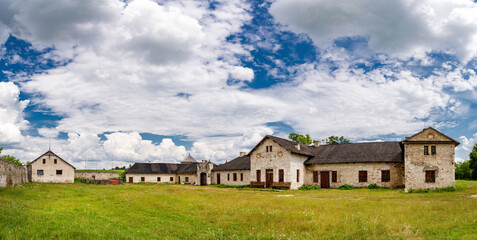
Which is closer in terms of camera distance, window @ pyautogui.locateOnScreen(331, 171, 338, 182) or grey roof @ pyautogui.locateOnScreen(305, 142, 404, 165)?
grey roof @ pyautogui.locateOnScreen(305, 142, 404, 165)

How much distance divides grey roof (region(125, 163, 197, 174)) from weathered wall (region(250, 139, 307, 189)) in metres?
23.3

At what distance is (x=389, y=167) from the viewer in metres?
37.5

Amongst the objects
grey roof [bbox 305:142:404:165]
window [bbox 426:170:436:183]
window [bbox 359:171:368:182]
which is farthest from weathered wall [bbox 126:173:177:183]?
window [bbox 426:170:436:183]

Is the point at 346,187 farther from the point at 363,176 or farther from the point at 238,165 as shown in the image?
the point at 238,165

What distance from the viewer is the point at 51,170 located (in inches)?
2277

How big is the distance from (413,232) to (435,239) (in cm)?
113

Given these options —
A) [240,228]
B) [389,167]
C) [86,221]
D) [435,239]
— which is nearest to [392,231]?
[435,239]

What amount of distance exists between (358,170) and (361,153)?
100 inches

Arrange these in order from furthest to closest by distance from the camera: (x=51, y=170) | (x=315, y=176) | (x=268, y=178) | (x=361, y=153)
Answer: (x=51, y=170), (x=315, y=176), (x=268, y=178), (x=361, y=153)

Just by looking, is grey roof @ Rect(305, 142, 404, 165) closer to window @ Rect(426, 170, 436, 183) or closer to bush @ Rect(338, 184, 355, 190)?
bush @ Rect(338, 184, 355, 190)

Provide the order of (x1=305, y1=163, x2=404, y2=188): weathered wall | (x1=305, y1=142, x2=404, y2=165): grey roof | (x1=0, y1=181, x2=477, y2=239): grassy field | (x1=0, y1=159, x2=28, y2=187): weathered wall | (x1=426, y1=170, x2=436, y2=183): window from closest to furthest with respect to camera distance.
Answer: (x1=0, y1=181, x2=477, y2=239): grassy field < (x1=0, y1=159, x2=28, y2=187): weathered wall < (x1=426, y1=170, x2=436, y2=183): window < (x1=305, y1=163, x2=404, y2=188): weathered wall < (x1=305, y1=142, x2=404, y2=165): grey roof

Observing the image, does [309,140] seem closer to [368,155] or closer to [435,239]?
[368,155]

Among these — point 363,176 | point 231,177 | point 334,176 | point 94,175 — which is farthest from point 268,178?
point 94,175

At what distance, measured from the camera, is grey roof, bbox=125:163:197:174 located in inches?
2608
